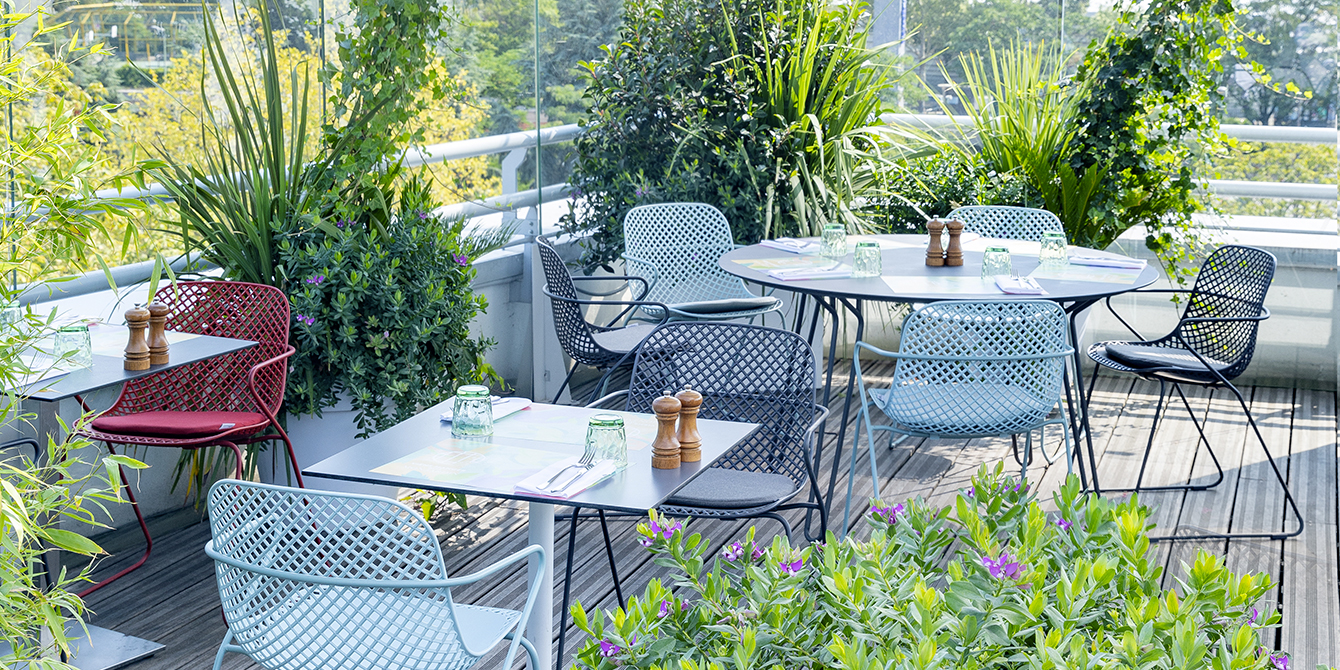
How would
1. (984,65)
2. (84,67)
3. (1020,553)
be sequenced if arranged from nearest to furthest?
(1020,553) < (84,67) < (984,65)

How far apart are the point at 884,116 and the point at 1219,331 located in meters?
2.72

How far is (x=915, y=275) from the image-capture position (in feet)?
14.1

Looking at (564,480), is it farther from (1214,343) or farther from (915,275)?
(1214,343)

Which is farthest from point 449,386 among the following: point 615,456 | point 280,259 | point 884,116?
point 884,116

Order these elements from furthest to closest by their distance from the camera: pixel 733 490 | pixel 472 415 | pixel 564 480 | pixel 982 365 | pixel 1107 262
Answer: pixel 1107 262, pixel 982 365, pixel 733 490, pixel 472 415, pixel 564 480

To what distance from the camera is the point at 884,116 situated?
6703 millimetres

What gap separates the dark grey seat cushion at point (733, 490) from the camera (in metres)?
2.92

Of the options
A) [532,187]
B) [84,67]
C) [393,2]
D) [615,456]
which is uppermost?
[393,2]

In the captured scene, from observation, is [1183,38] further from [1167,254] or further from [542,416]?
[542,416]

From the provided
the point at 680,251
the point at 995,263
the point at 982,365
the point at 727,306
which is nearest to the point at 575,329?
the point at 727,306

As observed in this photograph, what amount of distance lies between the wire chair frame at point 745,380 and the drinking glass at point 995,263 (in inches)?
45.9

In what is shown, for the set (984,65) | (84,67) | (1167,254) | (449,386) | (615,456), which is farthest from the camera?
(984,65)

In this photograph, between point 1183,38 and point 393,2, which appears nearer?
point 393,2

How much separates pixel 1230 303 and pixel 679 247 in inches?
93.7
